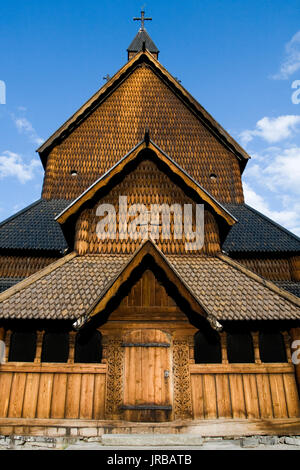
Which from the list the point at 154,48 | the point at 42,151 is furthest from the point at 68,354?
the point at 154,48

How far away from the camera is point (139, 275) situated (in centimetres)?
752

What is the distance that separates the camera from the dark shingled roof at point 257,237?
36.8 feet

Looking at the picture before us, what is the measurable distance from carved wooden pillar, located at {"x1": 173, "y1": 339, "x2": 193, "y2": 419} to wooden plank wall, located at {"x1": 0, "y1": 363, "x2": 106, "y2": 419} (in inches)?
62.8

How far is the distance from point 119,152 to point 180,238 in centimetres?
687

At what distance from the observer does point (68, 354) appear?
7.14 m

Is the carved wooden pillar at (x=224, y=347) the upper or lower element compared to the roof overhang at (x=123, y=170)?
lower


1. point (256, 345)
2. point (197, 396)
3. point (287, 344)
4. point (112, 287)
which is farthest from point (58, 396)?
point (287, 344)

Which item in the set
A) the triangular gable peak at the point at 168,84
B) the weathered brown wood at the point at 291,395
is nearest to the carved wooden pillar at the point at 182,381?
the weathered brown wood at the point at 291,395

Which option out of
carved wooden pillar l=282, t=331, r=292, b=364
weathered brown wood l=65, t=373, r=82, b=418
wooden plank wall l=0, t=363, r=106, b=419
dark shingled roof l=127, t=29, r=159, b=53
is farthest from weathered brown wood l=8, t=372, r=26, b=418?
dark shingled roof l=127, t=29, r=159, b=53

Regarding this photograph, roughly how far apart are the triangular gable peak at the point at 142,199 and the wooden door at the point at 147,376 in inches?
106

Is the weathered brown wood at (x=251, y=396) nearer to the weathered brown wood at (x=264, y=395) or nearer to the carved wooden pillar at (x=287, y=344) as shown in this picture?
the weathered brown wood at (x=264, y=395)
